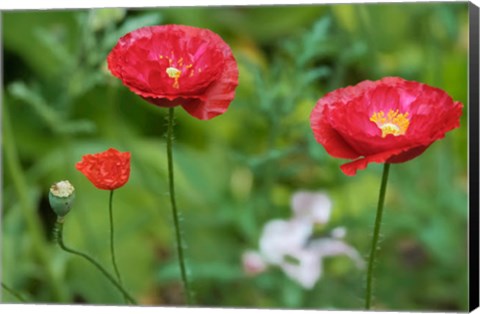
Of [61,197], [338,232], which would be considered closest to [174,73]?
[61,197]

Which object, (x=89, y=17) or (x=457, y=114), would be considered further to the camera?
(x=89, y=17)

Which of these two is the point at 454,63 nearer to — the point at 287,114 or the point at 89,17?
the point at 287,114

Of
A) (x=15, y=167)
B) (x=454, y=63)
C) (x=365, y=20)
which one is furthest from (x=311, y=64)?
(x=15, y=167)

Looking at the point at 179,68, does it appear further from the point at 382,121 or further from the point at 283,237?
the point at 283,237

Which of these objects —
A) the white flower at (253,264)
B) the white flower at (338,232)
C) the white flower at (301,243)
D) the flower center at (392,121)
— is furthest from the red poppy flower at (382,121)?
the white flower at (253,264)

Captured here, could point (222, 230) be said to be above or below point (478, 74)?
below

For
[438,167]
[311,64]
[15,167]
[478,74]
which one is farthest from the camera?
[311,64]

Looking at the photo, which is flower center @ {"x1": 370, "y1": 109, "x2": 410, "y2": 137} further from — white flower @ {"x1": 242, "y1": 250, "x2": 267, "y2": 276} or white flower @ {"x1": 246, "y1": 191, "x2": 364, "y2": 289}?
white flower @ {"x1": 242, "y1": 250, "x2": 267, "y2": 276}

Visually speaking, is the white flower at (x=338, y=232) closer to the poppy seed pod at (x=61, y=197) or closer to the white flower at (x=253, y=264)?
Result: the white flower at (x=253, y=264)
